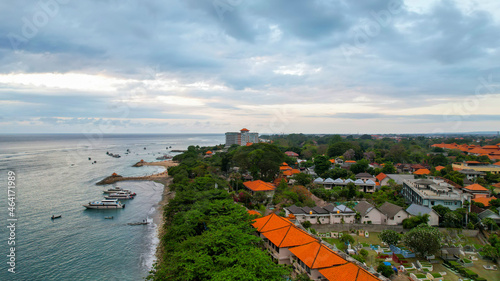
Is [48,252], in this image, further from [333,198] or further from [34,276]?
[333,198]

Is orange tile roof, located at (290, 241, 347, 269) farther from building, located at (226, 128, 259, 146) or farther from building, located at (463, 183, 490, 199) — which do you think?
building, located at (226, 128, 259, 146)

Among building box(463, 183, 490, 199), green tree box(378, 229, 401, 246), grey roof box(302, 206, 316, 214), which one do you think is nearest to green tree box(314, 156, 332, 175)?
building box(463, 183, 490, 199)

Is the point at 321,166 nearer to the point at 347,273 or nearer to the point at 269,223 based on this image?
the point at 269,223

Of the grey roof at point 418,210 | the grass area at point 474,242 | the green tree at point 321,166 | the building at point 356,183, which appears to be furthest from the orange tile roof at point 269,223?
the green tree at point 321,166

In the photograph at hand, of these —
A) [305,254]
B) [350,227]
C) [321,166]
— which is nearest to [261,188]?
[350,227]

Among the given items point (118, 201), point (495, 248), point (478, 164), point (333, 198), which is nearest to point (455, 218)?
point (495, 248)
